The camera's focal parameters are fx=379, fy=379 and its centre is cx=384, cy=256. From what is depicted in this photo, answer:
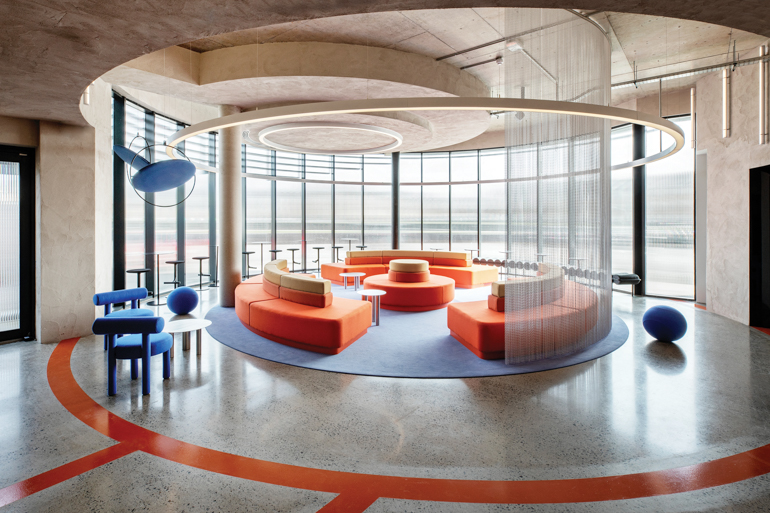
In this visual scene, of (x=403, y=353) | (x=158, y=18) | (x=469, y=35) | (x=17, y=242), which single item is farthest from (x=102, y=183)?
(x=469, y=35)

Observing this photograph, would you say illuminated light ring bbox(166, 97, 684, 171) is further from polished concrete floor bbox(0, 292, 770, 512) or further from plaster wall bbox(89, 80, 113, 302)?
plaster wall bbox(89, 80, 113, 302)

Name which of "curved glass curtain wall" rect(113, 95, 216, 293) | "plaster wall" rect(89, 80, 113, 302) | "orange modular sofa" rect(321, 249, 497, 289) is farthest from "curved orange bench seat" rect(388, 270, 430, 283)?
"plaster wall" rect(89, 80, 113, 302)

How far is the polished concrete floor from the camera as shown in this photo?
107 inches

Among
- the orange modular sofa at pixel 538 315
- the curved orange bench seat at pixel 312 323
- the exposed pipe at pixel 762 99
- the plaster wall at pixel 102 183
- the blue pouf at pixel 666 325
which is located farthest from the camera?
the plaster wall at pixel 102 183

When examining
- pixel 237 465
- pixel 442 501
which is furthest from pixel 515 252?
pixel 237 465

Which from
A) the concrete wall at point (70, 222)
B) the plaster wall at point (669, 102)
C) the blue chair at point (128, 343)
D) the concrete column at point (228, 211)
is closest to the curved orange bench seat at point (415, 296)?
the concrete column at point (228, 211)

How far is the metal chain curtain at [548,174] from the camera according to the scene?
16.4 feet

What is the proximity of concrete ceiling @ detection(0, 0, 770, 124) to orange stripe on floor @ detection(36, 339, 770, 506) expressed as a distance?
12.2ft

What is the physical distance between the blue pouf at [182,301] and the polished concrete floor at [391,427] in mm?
2459

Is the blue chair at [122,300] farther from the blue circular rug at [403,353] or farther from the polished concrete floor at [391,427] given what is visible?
the blue circular rug at [403,353]

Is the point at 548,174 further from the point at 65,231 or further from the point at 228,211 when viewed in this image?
the point at 65,231

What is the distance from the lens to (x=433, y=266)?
12.8m

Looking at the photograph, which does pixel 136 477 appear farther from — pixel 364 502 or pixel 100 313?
pixel 100 313

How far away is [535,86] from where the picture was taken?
5.00 metres
